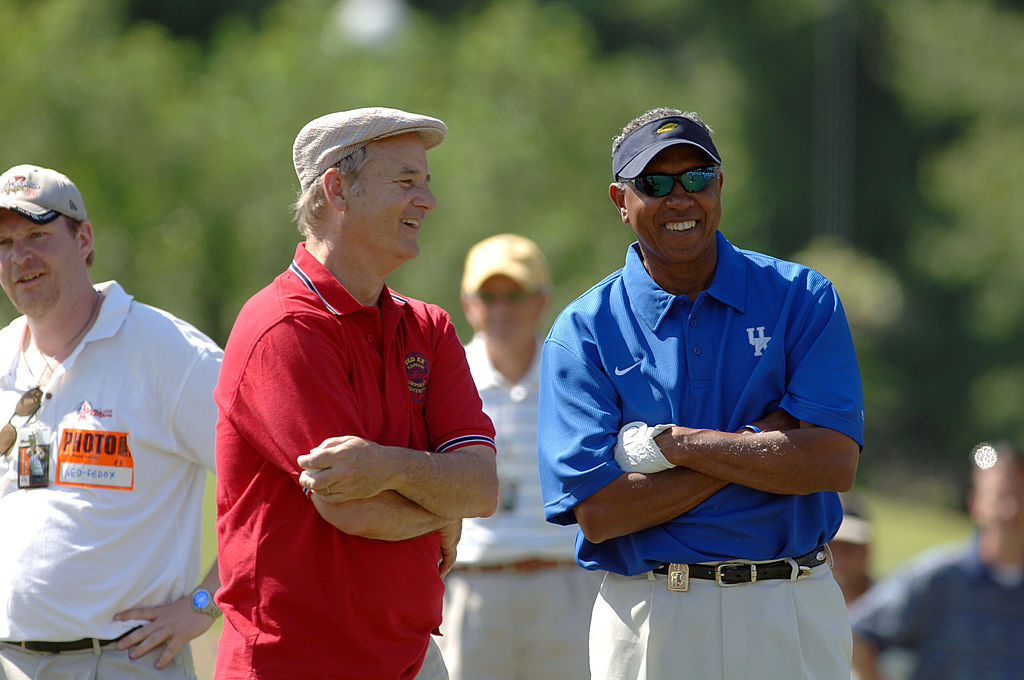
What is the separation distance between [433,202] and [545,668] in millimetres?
2539

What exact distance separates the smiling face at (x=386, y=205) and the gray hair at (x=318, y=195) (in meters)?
0.01

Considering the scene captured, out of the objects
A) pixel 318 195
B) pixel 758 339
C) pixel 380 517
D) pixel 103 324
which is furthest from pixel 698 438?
pixel 103 324

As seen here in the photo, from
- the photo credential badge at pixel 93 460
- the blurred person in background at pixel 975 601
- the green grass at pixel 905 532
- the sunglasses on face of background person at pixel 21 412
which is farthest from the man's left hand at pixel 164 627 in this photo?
the green grass at pixel 905 532

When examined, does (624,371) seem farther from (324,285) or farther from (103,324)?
(103,324)

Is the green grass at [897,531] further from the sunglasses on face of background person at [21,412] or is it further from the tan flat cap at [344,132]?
the tan flat cap at [344,132]

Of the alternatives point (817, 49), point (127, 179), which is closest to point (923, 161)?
point (817, 49)

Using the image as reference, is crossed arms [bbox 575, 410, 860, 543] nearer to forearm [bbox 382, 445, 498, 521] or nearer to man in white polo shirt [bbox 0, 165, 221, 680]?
forearm [bbox 382, 445, 498, 521]

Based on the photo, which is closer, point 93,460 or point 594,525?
point 594,525

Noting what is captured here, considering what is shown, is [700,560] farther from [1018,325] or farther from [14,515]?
[1018,325]

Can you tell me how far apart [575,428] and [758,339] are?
51 cm

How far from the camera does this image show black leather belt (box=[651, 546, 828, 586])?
9.61 ft

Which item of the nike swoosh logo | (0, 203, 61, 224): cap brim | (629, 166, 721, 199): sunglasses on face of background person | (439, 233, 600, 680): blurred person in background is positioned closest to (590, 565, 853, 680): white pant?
the nike swoosh logo

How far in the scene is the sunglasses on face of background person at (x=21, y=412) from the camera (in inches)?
134

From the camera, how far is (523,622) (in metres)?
4.85
